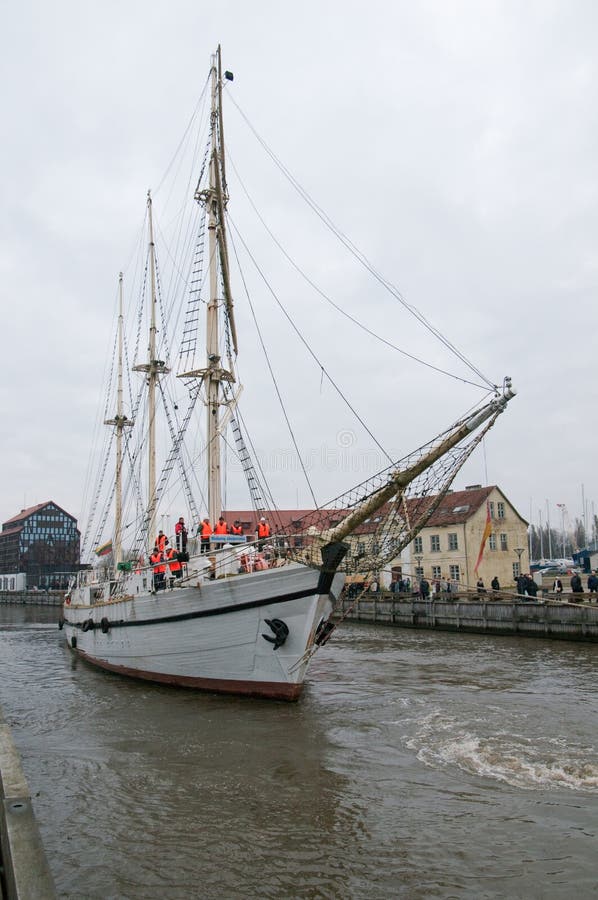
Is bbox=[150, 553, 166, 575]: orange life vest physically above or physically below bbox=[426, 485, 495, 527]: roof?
below

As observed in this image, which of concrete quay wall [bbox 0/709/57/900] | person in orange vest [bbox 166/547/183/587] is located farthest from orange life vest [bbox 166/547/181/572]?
concrete quay wall [bbox 0/709/57/900]

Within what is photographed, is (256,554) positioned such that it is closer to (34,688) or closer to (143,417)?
(34,688)

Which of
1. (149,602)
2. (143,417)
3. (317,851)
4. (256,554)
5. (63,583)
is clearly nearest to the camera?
(317,851)

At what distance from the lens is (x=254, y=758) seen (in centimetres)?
1146

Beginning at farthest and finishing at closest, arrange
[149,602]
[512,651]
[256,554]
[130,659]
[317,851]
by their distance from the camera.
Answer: [512,651] < [130,659] < [149,602] < [256,554] < [317,851]

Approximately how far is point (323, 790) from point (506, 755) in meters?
3.44

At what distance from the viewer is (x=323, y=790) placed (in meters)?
9.82

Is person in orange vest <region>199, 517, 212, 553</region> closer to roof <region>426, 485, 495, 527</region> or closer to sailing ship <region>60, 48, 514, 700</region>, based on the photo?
sailing ship <region>60, 48, 514, 700</region>

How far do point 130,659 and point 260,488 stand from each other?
646cm

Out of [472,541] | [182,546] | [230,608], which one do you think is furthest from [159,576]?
[472,541]

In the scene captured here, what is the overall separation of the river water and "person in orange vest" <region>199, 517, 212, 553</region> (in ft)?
12.6

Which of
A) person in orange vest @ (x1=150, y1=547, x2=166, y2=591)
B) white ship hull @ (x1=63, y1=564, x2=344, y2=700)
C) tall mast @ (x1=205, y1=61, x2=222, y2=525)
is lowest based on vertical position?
white ship hull @ (x1=63, y1=564, x2=344, y2=700)

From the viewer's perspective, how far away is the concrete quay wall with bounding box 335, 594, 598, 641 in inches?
1083

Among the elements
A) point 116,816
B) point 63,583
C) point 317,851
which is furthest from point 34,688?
point 63,583
